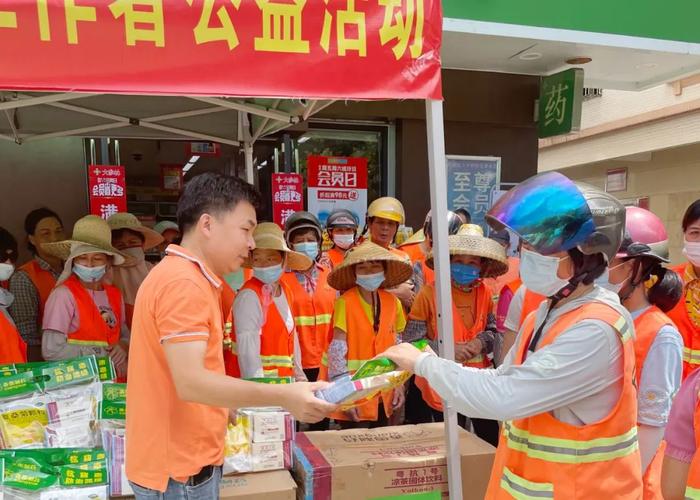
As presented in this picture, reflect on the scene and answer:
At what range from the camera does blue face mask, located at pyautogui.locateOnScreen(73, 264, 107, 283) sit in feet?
10.5

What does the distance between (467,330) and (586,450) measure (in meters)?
2.03

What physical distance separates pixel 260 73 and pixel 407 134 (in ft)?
17.0

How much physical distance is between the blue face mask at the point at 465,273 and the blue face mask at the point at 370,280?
0.48m

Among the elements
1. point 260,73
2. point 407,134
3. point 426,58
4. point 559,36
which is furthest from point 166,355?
point 407,134

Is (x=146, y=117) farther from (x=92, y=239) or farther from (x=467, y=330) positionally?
(x=467, y=330)

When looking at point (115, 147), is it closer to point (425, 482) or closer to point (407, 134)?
point (407, 134)

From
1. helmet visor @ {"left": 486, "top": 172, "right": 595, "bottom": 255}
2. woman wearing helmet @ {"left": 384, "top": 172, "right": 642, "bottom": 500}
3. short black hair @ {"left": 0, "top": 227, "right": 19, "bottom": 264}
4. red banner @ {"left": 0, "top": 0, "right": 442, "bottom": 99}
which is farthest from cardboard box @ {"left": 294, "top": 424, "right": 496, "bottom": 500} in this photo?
short black hair @ {"left": 0, "top": 227, "right": 19, "bottom": 264}

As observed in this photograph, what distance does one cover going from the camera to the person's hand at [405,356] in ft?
5.69

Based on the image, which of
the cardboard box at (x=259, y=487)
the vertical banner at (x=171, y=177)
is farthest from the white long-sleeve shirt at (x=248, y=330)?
the vertical banner at (x=171, y=177)

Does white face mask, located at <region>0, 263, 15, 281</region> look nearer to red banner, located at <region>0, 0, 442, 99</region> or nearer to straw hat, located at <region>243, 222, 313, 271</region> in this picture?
straw hat, located at <region>243, 222, 313, 271</region>

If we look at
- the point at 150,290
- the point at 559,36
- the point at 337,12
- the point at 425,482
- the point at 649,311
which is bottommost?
the point at 425,482

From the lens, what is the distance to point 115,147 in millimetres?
6227

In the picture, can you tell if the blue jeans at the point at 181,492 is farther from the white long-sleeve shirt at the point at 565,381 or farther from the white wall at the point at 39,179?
the white wall at the point at 39,179

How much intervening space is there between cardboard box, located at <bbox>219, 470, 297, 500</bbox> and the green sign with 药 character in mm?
5654
